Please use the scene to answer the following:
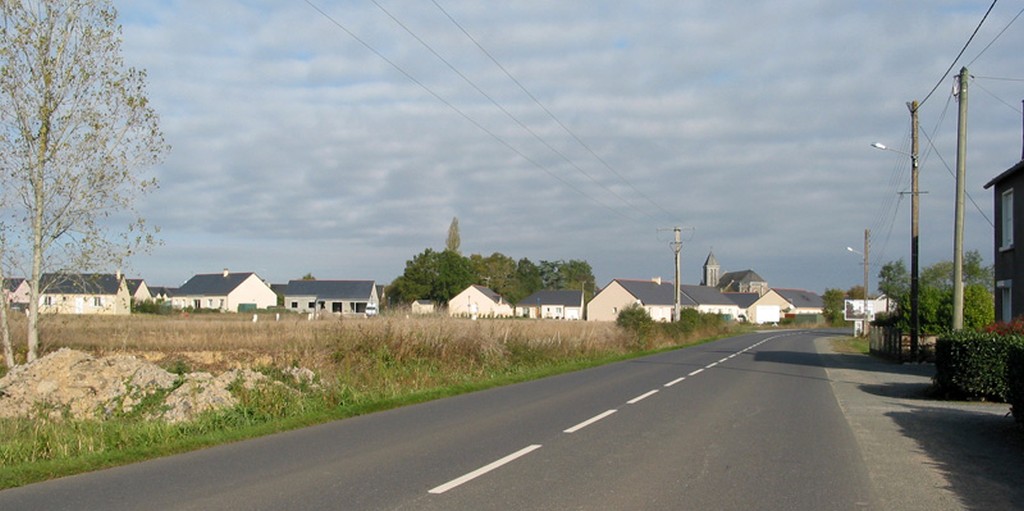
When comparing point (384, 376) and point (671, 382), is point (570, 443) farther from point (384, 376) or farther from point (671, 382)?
point (671, 382)

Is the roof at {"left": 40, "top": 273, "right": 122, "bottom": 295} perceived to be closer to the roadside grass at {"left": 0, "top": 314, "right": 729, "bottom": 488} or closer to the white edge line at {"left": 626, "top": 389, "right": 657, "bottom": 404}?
the roadside grass at {"left": 0, "top": 314, "right": 729, "bottom": 488}

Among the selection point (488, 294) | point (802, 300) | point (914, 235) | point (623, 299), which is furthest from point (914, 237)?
point (802, 300)

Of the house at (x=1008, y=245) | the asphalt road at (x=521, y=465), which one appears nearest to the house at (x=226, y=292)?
the house at (x=1008, y=245)

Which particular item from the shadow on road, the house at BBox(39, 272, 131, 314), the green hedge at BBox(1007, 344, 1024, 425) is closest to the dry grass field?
A: the house at BBox(39, 272, 131, 314)

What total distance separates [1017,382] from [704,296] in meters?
119

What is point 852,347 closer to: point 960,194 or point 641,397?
point 960,194

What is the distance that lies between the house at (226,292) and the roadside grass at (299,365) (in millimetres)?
61780

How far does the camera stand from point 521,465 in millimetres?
9297

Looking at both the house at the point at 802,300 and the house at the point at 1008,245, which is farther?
the house at the point at 802,300

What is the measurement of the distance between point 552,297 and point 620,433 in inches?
4099

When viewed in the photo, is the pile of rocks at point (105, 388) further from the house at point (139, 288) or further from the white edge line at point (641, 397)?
the house at point (139, 288)

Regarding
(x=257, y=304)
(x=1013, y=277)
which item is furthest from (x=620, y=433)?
(x=257, y=304)

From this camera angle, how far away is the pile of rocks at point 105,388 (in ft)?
45.2

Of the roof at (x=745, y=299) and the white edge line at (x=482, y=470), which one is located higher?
the roof at (x=745, y=299)
